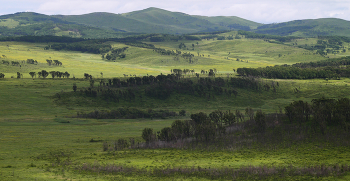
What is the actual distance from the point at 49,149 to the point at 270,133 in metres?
59.7

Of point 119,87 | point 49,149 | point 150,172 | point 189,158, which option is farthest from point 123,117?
point 150,172

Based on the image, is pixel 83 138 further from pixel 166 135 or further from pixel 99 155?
pixel 166 135

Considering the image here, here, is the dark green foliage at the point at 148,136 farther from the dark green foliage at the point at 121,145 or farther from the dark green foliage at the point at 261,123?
the dark green foliage at the point at 261,123

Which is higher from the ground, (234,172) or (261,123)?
(261,123)

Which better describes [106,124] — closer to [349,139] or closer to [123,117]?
[123,117]

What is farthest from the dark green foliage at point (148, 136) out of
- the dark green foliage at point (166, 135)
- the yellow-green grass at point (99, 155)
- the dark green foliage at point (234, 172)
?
the dark green foliage at point (234, 172)

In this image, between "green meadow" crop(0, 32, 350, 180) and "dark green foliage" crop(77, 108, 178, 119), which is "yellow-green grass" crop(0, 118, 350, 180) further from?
"dark green foliage" crop(77, 108, 178, 119)

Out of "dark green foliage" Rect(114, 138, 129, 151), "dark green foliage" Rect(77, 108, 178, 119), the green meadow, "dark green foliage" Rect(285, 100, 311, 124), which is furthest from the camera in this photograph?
"dark green foliage" Rect(77, 108, 178, 119)

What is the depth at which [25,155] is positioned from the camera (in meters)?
65.8

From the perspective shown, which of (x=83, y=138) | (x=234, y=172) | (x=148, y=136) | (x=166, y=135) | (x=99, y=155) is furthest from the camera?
(x=83, y=138)

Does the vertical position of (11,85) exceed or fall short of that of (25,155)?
it exceeds it

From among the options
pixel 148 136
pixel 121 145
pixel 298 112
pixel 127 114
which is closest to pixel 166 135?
pixel 148 136

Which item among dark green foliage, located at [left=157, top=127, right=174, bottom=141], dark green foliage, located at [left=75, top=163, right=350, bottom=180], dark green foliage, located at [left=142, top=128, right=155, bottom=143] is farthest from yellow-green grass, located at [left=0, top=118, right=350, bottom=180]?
dark green foliage, located at [left=157, top=127, right=174, bottom=141]

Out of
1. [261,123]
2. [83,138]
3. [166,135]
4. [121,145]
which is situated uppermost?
[261,123]
